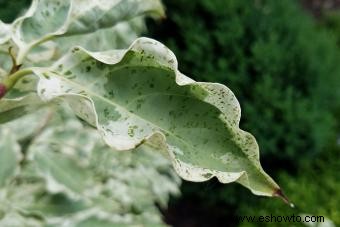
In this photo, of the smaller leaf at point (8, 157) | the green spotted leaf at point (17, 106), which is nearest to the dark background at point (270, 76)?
the smaller leaf at point (8, 157)

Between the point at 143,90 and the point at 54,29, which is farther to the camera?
the point at 54,29

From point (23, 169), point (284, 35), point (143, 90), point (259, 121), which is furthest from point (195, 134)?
point (284, 35)

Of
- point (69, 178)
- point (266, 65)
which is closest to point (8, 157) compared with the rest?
point (69, 178)

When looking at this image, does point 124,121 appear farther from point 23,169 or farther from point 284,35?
point 284,35

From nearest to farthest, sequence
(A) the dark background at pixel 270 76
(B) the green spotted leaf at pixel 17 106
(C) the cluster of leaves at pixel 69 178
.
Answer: (B) the green spotted leaf at pixel 17 106
(C) the cluster of leaves at pixel 69 178
(A) the dark background at pixel 270 76

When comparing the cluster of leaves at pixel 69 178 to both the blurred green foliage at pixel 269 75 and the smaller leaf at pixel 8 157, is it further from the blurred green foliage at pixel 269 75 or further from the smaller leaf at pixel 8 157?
the blurred green foliage at pixel 269 75

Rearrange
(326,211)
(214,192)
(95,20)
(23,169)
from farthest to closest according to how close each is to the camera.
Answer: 1. (214,192)
2. (326,211)
3. (23,169)
4. (95,20)

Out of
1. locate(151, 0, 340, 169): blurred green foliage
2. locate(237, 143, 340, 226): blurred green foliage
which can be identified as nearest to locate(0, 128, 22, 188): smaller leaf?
locate(237, 143, 340, 226): blurred green foliage
